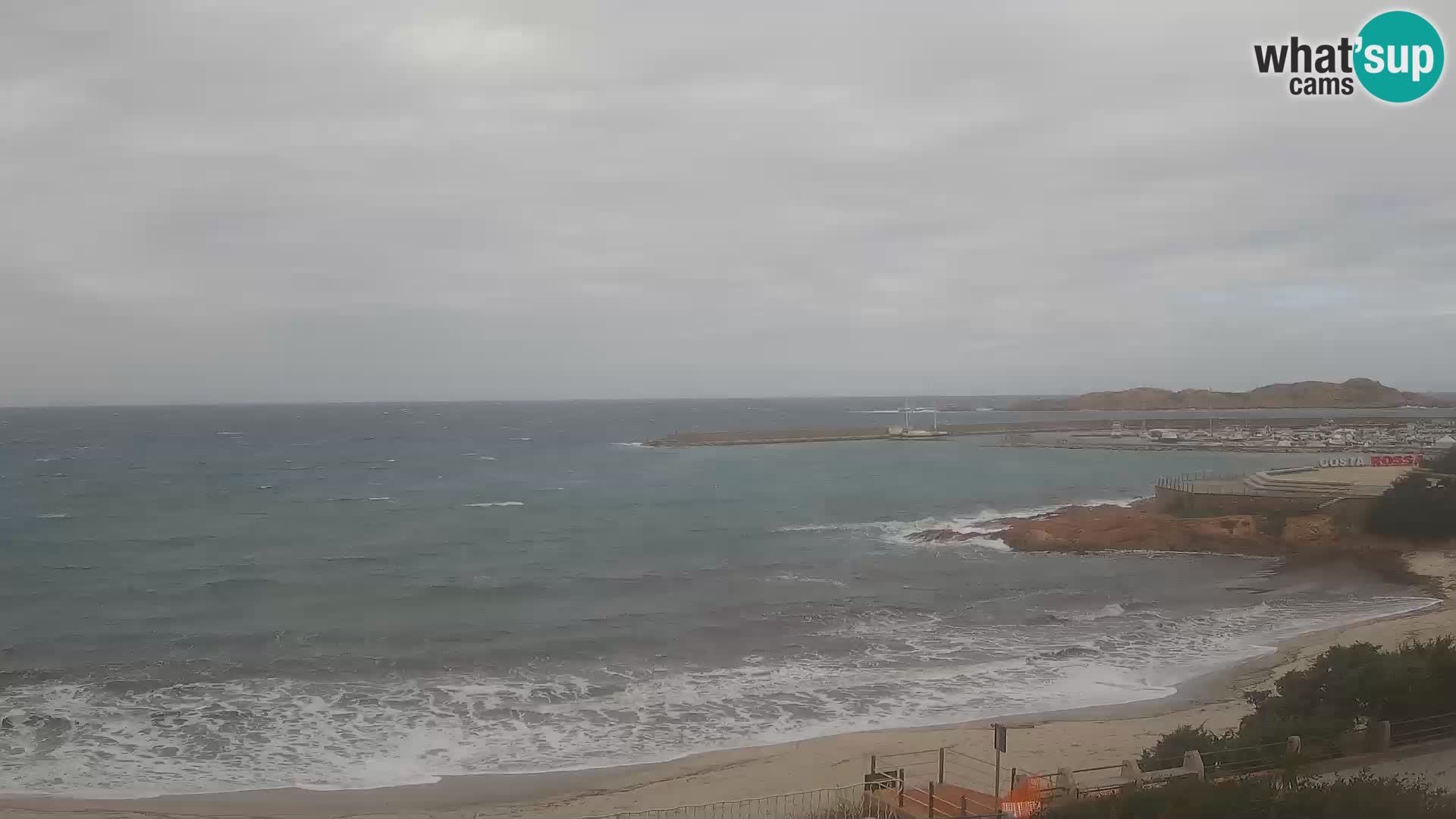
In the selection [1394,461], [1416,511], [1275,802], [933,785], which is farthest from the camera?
[1394,461]

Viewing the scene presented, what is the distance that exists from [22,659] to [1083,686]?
87.4ft

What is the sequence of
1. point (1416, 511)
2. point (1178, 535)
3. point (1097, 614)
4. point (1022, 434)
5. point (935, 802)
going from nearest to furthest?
point (935, 802), point (1097, 614), point (1416, 511), point (1178, 535), point (1022, 434)

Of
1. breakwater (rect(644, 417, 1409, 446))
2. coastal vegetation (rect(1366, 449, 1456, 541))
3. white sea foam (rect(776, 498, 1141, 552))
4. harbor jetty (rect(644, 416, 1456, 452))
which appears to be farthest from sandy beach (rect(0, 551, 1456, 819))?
breakwater (rect(644, 417, 1409, 446))

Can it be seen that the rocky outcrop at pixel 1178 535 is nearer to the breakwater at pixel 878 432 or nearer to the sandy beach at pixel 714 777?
the sandy beach at pixel 714 777

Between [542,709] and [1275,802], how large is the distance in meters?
14.2

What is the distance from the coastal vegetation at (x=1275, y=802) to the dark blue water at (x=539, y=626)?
848 cm

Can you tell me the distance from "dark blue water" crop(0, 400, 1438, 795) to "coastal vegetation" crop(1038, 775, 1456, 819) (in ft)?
27.8

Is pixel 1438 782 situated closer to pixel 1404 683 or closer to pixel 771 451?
pixel 1404 683

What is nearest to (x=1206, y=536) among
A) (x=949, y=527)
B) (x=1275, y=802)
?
(x=949, y=527)

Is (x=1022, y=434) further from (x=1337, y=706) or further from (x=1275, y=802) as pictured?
(x=1275, y=802)

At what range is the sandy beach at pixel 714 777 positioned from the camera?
14398 millimetres

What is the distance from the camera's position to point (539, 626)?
86.8ft

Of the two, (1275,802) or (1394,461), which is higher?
(1394,461)

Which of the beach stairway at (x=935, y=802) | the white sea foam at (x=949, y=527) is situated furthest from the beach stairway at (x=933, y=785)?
the white sea foam at (x=949, y=527)
